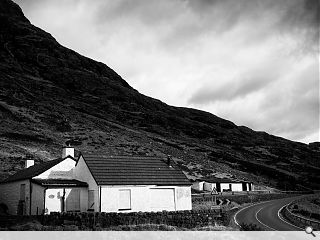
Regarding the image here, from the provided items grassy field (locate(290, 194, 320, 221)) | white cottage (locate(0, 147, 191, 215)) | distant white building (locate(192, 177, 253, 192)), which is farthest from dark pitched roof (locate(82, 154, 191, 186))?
distant white building (locate(192, 177, 253, 192))

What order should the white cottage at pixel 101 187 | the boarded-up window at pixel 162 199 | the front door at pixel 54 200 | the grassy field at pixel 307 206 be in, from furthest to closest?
1. the grassy field at pixel 307 206
2. the boarded-up window at pixel 162 199
3. the white cottage at pixel 101 187
4. the front door at pixel 54 200

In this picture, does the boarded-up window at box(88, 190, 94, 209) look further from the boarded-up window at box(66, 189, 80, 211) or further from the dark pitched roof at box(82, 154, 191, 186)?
the dark pitched roof at box(82, 154, 191, 186)

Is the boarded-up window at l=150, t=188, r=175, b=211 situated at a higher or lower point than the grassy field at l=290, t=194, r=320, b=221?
→ higher

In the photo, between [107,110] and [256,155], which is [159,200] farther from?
[107,110]

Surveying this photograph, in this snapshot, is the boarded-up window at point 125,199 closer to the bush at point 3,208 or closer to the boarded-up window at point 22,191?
the boarded-up window at point 22,191

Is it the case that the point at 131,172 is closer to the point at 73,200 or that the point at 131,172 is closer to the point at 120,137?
the point at 73,200

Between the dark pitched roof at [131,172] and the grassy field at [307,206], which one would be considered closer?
the dark pitched roof at [131,172]

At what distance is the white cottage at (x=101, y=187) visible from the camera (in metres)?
34.6

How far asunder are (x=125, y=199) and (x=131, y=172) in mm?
3034

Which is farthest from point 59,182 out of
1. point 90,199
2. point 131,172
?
point 131,172

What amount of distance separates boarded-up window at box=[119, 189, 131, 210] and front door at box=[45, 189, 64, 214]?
5.08m

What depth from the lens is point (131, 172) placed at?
122ft

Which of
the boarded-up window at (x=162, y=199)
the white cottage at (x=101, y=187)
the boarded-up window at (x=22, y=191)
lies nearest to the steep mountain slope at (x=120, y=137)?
the boarded-up window at (x=22, y=191)

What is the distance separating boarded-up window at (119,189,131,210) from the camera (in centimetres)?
3478
